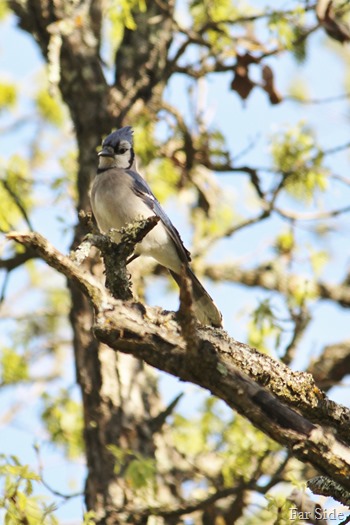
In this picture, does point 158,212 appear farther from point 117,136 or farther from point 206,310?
point 206,310

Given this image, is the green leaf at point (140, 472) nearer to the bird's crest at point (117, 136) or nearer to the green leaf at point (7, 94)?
the bird's crest at point (117, 136)

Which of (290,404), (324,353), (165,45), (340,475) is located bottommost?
(340,475)

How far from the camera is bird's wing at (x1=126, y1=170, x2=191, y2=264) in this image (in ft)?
15.6

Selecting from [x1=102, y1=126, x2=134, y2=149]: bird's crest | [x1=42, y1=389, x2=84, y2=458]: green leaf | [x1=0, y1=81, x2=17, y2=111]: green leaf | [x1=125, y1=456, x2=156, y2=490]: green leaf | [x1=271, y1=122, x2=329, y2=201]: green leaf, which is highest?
[x1=0, y1=81, x2=17, y2=111]: green leaf

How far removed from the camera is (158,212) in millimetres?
4887

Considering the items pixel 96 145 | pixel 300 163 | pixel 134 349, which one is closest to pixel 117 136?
pixel 96 145

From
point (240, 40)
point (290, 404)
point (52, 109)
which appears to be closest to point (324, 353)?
point (240, 40)

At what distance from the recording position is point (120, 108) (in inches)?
217

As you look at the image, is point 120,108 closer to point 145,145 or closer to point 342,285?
point 145,145

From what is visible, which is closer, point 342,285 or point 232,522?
point 232,522

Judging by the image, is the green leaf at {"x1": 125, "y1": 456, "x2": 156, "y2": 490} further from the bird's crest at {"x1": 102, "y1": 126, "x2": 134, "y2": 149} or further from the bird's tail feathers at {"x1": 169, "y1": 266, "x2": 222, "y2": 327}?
the bird's crest at {"x1": 102, "y1": 126, "x2": 134, "y2": 149}

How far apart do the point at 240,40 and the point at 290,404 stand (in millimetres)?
3605

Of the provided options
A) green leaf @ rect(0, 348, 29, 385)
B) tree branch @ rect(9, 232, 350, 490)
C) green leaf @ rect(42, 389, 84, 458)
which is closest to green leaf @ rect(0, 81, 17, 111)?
green leaf @ rect(0, 348, 29, 385)

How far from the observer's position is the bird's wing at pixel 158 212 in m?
4.74
